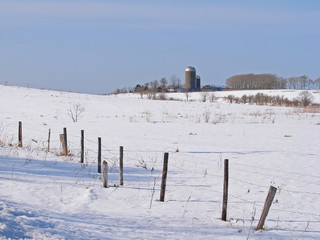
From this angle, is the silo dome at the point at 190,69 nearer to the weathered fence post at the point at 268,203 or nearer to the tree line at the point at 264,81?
the tree line at the point at 264,81

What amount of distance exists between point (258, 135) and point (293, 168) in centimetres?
817

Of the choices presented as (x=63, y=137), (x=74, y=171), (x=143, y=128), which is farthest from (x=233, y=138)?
(x=74, y=171)

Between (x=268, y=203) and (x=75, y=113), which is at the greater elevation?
(x=75, y=113)

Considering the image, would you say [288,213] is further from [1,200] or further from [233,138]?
[233,138]

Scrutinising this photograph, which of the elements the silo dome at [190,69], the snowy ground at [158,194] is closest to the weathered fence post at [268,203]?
the snowy ground at [158,194]

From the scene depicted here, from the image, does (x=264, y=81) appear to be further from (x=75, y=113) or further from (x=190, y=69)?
(x=75, y=113)

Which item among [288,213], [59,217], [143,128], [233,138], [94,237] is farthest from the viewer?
[143,128]

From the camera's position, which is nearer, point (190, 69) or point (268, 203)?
point (268, 203)

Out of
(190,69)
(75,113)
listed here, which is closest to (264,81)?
(190,69)

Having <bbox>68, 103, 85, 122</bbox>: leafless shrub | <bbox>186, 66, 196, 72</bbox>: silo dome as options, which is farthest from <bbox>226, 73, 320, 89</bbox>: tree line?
<bbox>68, 103, 85, 122</bbox>: leafless shrub

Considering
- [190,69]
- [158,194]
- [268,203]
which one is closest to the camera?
[268,203]

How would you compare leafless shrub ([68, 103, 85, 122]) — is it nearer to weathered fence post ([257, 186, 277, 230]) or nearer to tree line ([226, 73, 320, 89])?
weathered fence post ([257, 186, 277, 230])

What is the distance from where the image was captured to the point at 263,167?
11.0m

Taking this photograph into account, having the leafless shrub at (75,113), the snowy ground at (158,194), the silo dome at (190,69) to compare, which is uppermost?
the silo dome at (190,69)
